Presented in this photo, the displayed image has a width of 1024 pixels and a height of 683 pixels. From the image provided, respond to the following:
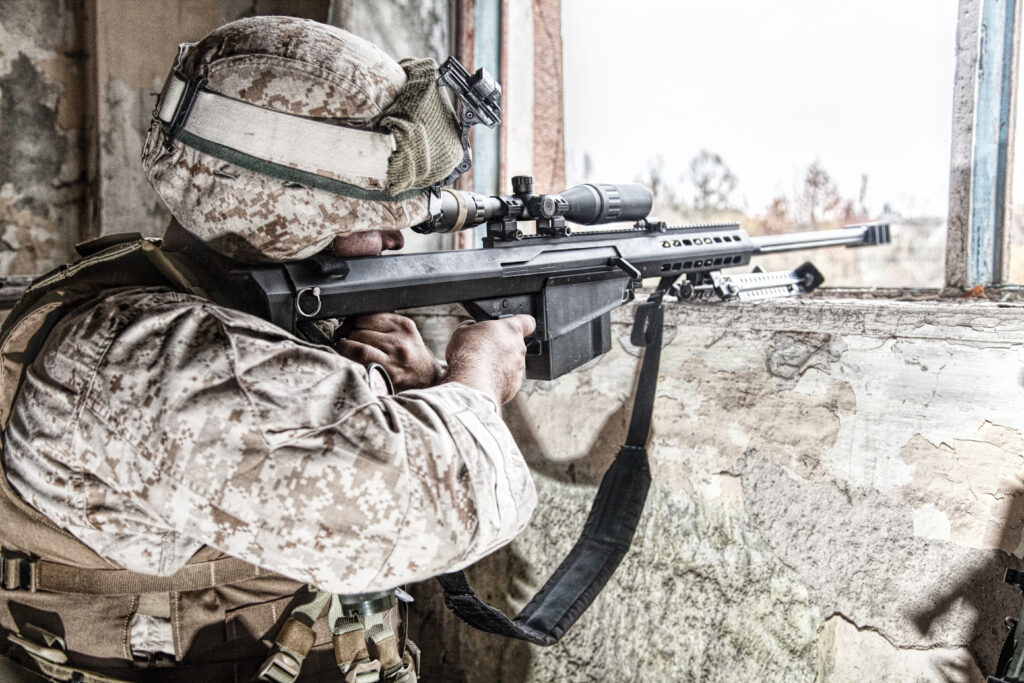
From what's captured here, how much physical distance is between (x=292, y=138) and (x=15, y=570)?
68 centimetres

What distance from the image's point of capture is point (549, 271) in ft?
4.60

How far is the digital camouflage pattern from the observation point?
0.73m

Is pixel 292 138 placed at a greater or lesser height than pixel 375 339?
greater

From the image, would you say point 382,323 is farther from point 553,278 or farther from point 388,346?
point 553,278

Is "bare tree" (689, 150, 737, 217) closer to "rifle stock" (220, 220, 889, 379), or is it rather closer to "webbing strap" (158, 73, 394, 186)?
"rifle stock" (220, 220, 889, 379)

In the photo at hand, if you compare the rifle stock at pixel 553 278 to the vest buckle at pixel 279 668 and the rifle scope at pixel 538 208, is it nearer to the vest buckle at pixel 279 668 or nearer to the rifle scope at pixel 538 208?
the rifle scope at pixel 538 208

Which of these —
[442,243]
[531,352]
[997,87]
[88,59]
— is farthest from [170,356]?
[88,59]

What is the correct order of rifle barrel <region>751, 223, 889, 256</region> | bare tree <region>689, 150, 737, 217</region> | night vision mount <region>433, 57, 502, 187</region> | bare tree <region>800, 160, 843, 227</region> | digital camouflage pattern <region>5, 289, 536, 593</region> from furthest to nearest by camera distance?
1. bare tree <region>689, 150, 737, 217</region>
2. bare tree <region>800, 160, 843, 227</region>
3. rifle barrel <region>751, 223, 889, 256</region>
4. night vision mount <region>433, 57, 502, 187</region>
5. digital camouflage pattern <region>5, 289, 536, 593</region>

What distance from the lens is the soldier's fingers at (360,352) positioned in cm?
114

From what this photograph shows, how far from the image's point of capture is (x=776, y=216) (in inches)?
84.4

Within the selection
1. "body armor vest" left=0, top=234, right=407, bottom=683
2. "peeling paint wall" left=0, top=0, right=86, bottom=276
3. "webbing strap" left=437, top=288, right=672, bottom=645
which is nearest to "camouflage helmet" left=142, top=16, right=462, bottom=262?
"body armor vest" left=0, top=234, right=407, bottom=683

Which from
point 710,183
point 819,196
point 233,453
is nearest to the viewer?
point 233,453

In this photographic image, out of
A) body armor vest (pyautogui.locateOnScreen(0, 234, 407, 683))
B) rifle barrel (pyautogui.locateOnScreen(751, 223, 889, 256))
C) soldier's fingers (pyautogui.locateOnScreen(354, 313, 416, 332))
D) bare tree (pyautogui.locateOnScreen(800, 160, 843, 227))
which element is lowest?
body armor vest (pyautogui.locateOnScreen(0, 234, 407, 683))

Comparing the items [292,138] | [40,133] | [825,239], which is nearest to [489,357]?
[292,138]
